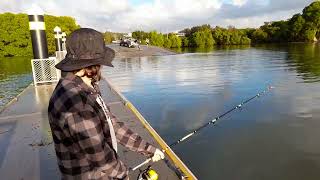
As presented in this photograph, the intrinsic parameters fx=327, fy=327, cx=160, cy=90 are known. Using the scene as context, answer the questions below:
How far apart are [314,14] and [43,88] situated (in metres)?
94.5

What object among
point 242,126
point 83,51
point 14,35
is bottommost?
point 242,126

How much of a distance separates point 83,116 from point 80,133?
0.12m

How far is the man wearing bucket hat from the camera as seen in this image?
2.30 metres

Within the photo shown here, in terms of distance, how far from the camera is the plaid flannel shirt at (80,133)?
7.51 ft

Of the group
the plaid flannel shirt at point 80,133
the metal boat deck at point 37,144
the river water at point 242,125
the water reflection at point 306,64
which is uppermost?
the plaid flannel shirt at point 80,133

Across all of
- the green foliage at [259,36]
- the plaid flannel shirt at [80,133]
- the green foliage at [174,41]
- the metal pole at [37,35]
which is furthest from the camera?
the green foliage at [259,36]

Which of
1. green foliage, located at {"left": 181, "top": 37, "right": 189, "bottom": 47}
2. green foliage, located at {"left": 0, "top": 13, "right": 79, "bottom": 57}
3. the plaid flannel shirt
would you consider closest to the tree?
green foliage, located at {"left": 181, "top": 37, "right": 189, "bottom": 47}

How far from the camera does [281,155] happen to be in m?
7.84

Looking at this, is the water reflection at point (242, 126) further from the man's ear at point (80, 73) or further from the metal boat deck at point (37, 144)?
the man's ear at point (80, 73)

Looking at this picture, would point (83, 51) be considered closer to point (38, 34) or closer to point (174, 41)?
point (38, 34)

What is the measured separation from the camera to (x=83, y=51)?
2434 mm

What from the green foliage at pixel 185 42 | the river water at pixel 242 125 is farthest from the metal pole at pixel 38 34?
the green foliage at pixel 185 42

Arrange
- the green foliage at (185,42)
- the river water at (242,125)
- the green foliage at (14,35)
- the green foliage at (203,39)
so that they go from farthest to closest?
1. the green foliage at (185,42)
2. the green foliage at (203,39)
3. the green foliage at (14,35)
4. the river water at (242,125)

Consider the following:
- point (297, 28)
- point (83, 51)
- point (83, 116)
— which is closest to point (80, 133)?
point (83, 116)
